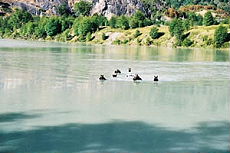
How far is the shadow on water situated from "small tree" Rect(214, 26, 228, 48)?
118 meters

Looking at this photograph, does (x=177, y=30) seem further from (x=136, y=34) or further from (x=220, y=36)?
(x=136, y=34)

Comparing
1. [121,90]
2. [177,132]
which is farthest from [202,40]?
[177,132]

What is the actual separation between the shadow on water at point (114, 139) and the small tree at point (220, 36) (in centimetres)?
11797

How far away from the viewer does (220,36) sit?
141 metres

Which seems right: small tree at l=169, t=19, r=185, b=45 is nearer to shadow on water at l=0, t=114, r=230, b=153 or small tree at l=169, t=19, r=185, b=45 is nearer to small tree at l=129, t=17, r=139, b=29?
small tree at l=129, t=17, r=139, b=29

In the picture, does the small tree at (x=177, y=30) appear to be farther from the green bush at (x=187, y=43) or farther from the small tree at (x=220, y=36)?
the small tree at (x=220, y=36)

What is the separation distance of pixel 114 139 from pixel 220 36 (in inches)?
4868

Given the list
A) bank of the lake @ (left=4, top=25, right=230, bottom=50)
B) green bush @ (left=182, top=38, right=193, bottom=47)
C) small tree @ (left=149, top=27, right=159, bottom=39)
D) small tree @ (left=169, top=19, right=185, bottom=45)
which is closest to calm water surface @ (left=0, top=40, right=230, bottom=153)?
bank of the lake @ (left=4, top=25, right=230, bottom=50)

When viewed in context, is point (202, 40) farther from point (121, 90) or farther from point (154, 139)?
point (154, 139)

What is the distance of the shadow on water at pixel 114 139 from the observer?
21547 mm

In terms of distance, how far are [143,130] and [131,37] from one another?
14819 centimetres

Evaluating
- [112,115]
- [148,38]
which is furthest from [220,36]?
[112,115]

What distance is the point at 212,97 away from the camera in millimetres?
38344

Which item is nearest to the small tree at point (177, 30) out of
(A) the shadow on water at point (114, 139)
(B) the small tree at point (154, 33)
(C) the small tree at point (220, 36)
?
(B) the small tree at point (154, 33)
